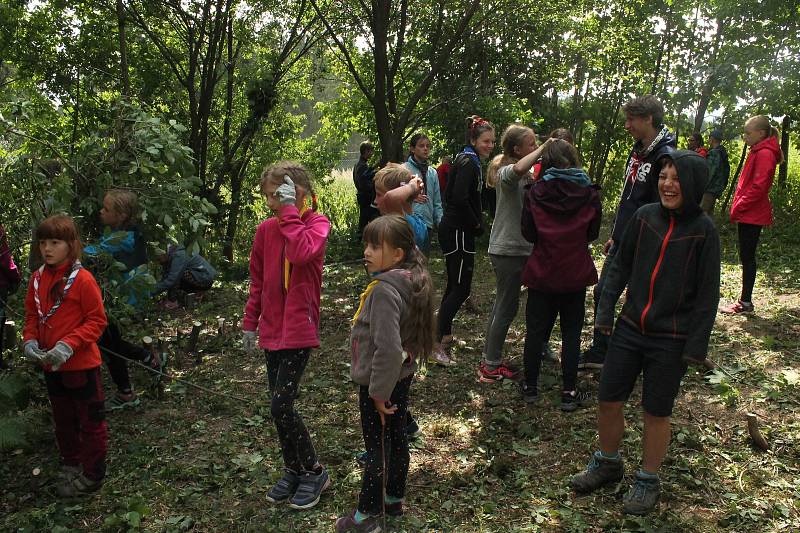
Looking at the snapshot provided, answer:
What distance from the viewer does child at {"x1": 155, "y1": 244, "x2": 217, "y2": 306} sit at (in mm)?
7195

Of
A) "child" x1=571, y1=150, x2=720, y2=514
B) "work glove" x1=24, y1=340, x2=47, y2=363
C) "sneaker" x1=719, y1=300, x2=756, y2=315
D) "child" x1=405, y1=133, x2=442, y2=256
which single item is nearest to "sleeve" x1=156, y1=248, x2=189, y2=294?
"child" x1=405, y1=133, x2=442, y2=256

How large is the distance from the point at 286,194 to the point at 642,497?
2428 millimetres

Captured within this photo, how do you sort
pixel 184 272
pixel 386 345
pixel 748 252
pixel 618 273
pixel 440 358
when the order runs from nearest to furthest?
pixel 386 345 → pixel 618 273 → pixel 440 358 → pixel 748 252 → pixel 184 272

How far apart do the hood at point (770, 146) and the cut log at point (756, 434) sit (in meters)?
3.79

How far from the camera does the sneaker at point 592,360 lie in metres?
5.25

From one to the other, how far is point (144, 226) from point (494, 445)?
10.1 ft

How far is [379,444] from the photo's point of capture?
10.5 feet

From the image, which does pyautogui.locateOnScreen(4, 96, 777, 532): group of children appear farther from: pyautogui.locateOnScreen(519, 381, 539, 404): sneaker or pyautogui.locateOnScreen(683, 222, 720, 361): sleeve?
pyautogui.locateOnScreen(519, 381, 539, 404): sneaker

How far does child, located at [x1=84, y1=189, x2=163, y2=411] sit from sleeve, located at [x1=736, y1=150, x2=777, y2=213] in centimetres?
578

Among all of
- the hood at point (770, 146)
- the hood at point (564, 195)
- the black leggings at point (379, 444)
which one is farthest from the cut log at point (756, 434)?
the hood at point (770, 146)

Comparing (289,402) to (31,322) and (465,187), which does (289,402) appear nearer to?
(31,322)

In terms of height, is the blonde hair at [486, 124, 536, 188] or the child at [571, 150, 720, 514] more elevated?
the blonde hair at [486, 124, 536, 188]

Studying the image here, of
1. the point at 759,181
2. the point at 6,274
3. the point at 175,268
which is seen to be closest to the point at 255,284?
the point at 6,274

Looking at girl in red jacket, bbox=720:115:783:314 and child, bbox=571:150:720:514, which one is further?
girl in red jacket, bbox=720:115:783:314
